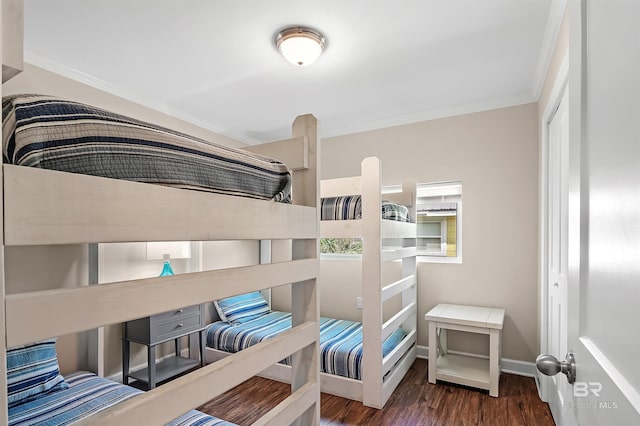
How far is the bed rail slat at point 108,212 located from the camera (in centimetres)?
54

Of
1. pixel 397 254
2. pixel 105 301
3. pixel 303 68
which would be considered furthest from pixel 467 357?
pixel 105 301

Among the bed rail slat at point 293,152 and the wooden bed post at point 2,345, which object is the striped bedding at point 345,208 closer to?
the bed rail slat at point 293,152

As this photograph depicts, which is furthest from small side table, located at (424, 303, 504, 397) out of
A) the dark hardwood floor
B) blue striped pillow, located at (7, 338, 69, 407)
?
blue striped pillow, located at (7, 338, 69, 407)

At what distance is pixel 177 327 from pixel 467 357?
2.45 m

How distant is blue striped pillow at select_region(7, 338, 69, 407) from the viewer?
1719 millimetres

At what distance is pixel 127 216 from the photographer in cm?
70

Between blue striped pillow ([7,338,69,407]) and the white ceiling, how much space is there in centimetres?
179

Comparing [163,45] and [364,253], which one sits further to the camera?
[364,253]

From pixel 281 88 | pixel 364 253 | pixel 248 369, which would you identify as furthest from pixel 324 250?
pixel 248 369

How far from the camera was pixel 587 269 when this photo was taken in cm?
68

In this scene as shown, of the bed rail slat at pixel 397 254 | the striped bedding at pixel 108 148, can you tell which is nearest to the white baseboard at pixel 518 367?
the bed rail slat at pixel 397 254

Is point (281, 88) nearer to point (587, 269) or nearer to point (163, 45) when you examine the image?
point (163, 45)

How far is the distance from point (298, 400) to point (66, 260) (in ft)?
6.74

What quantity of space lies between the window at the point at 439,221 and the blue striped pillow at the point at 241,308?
69.3 inches
